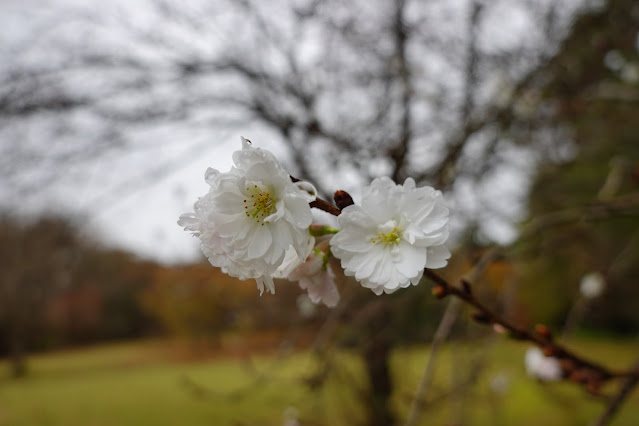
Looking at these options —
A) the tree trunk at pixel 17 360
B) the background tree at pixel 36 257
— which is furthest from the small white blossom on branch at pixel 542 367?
the tree trunk at pixel 17 360

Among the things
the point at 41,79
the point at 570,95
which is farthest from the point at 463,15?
the point at 41,79

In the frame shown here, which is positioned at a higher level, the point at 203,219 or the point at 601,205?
the point at 601,205

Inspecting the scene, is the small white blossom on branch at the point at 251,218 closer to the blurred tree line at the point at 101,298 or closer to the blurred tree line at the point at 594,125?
the blurred tree line at the point at 594,125

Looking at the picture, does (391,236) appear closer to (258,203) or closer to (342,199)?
(342,199)

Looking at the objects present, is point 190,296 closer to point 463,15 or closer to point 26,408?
point 26,408

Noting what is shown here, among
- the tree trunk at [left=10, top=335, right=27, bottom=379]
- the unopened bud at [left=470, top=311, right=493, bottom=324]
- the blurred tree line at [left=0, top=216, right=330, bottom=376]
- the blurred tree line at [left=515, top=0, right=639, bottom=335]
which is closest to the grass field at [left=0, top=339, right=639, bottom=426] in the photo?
the tree trunk at [left=10, top=335, right=27, bottom=379]

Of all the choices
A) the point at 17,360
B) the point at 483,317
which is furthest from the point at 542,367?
the point at 17,360
